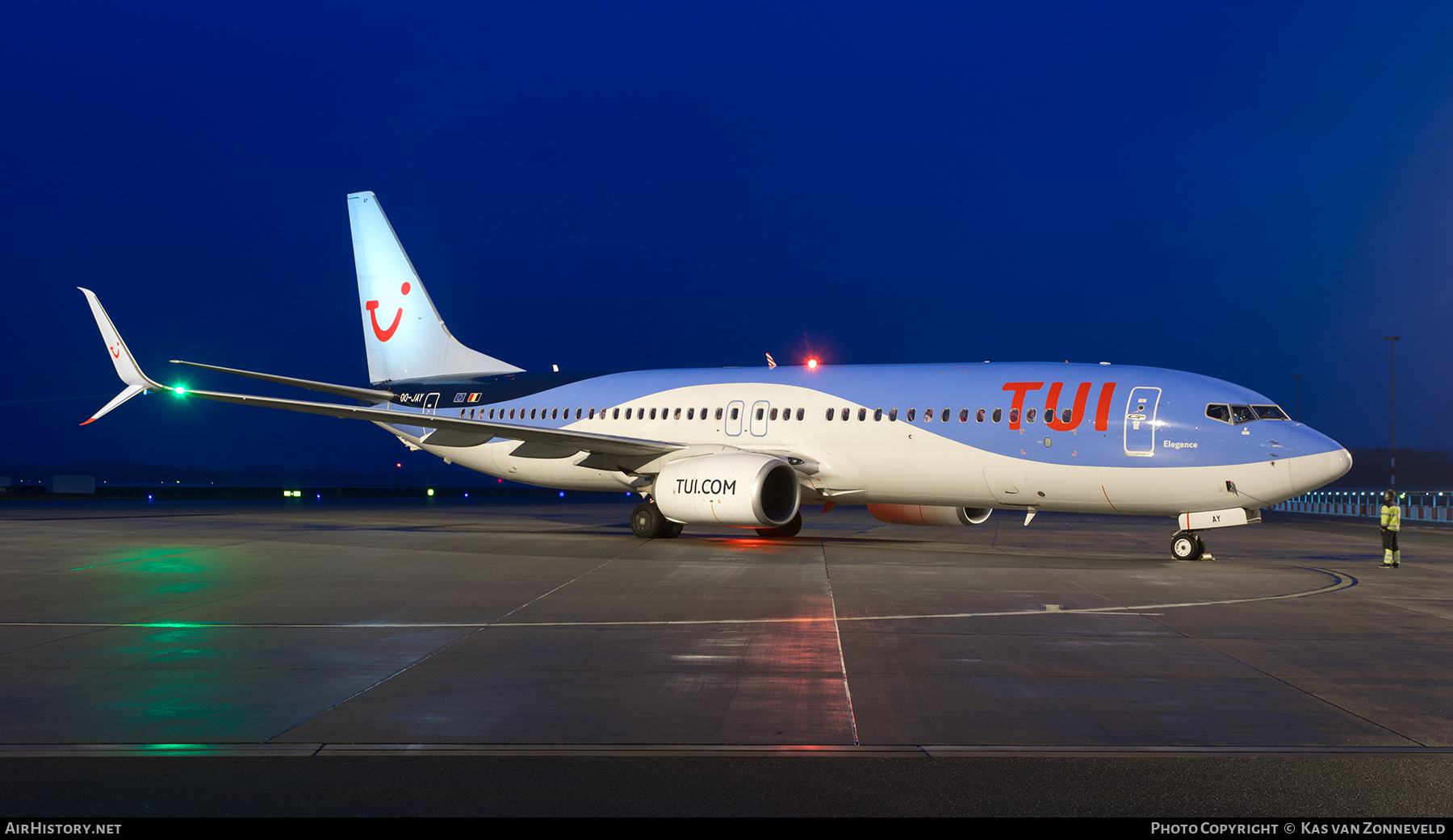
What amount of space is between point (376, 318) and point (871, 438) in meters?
15.3

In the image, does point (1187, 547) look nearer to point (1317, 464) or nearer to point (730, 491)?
point (1317, 464)

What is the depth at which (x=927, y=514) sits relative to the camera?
23.1 meters

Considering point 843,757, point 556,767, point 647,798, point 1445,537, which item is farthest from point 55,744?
point 1445,537

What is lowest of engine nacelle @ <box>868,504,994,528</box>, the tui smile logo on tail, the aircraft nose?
engine nacelle @ <box>868,504,994,528</box>

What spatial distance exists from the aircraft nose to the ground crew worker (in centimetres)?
84

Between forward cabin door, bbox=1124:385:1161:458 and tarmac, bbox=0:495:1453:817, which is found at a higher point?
forward cabin door, bbox=1124:385:1161:458

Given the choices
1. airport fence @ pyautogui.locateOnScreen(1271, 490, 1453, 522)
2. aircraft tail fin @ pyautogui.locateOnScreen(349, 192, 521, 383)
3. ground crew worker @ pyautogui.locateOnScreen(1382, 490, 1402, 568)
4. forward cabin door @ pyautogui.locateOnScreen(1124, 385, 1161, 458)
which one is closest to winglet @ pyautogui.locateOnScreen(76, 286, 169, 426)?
aircraft tail fin @ pyautogui.locateOnScreen(349, 192, 521, 383)

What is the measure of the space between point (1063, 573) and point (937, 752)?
10.7 metres

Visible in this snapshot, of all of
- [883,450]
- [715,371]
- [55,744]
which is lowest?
[55,744]

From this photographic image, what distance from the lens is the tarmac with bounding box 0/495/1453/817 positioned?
17.1 feet

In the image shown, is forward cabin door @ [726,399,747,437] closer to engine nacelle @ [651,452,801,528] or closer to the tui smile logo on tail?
engine nacelle @ [651,452,801,528]

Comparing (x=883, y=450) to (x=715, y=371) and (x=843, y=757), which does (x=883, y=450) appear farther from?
(x=843, y=757)

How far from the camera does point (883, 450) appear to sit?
67.6 feet

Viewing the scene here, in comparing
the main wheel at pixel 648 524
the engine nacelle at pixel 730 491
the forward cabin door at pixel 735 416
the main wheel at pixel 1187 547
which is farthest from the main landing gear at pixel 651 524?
the main wheel at pixel 1187 547
